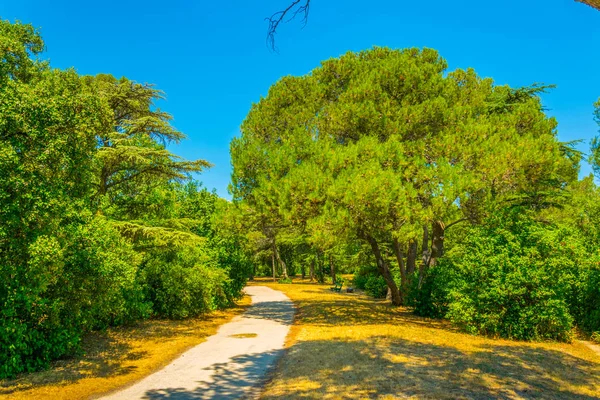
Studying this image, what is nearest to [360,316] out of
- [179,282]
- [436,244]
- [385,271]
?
[385,271]

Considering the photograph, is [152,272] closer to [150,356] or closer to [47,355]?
[150,356]

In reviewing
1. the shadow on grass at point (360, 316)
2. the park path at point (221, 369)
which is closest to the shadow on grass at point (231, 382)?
the park path at point (221, 369)

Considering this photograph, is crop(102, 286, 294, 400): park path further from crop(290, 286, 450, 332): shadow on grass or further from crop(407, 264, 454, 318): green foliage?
crop(407, 264, 454, 318): green foliage

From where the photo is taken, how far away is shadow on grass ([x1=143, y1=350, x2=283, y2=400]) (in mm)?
6941

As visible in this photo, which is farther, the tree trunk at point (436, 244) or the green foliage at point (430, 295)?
the tree trunk at point (436, 244)

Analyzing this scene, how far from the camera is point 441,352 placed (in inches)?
391

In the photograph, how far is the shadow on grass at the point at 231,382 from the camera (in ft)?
22.8

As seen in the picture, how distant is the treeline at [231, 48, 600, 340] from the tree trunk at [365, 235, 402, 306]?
9.4 inches

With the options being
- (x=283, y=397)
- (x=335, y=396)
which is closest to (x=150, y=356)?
(x=283, y=397)

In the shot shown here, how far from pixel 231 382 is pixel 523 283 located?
9.68m

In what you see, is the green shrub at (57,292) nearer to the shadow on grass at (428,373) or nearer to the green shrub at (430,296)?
the shadow on grass at (428,373)

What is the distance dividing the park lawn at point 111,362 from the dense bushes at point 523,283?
9.33 m

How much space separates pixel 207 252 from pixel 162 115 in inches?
306

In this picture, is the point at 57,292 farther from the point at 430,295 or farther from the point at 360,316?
the point at 430,295
